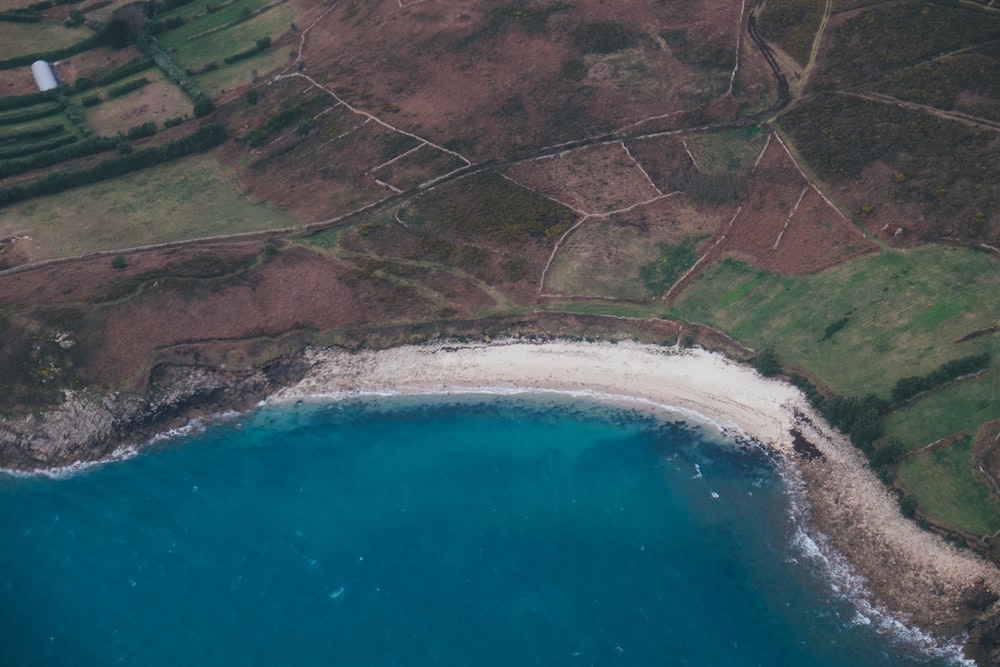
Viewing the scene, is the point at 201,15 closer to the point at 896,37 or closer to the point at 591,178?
the point at 591,178

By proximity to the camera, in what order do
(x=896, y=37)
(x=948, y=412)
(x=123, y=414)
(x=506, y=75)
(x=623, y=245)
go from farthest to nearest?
(x=506, y=75), (x=896, y=37), (x=623, y=245), (x=123, y=414), (x=948, y=412)

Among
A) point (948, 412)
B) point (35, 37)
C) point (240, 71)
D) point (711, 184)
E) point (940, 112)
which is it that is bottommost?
point (948, 412)

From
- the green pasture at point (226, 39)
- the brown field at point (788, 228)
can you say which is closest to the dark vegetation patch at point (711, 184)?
the brown field at point (788, 228)

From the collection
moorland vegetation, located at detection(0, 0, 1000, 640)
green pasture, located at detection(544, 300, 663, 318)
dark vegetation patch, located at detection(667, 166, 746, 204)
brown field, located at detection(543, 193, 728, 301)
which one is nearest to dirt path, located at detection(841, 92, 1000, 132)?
moorland vegetation, located at detection(0, 0, 1000, 640)

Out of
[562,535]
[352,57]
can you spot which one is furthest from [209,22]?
[562,535]

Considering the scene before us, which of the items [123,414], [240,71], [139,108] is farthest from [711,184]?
[139,108]

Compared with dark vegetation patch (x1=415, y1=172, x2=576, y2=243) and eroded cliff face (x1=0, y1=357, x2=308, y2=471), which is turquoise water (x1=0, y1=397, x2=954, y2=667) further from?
dark vegetation patch (x1=415, y1=172, x2=576, y2=243)
